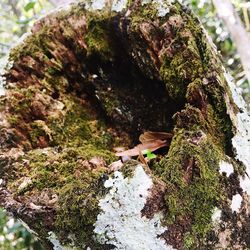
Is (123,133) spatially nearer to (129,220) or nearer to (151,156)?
(151,156)

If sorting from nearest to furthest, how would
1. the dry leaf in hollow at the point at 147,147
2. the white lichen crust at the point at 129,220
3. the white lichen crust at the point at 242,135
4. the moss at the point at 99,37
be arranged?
the white lichen crust at the point at 129,220
the white lichen crust at the point at 242,135
the dry leaf in hollow at the point at 147,147
the moss at the point at 99,37

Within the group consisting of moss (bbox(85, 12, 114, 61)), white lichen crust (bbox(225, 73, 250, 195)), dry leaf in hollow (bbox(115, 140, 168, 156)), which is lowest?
white lichen crust (bbox(225, 73, 250, 195))

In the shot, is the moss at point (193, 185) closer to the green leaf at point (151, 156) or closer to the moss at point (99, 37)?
the green leaf at point (151, 156)

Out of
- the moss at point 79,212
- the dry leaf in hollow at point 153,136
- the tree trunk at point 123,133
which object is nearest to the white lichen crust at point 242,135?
the tree trunk at point 123,133

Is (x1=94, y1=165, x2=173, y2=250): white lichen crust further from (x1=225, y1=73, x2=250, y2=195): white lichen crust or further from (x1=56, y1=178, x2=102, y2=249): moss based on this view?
(x1=225, y1=73, x2=250, y2=195): white lichen crust

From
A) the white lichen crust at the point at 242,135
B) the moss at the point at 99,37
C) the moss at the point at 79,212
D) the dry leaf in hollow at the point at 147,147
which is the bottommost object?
the white lichen crust at the point at 242,135

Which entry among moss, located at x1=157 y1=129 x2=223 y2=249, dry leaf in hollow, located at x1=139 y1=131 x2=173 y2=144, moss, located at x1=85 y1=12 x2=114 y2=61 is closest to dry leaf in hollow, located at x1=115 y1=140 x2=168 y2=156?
dry leaf in hollow, located at x1=139 y1=131 x2=173 y2=144
